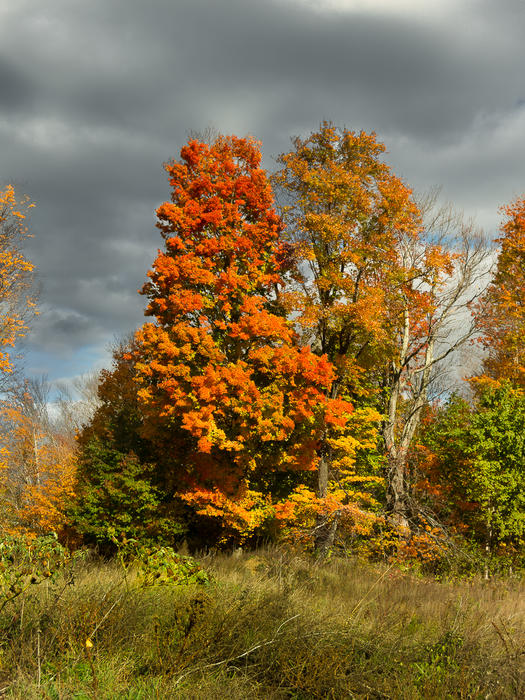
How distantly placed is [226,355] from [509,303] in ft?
41.6

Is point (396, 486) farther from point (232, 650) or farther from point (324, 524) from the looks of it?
point (232, 650)

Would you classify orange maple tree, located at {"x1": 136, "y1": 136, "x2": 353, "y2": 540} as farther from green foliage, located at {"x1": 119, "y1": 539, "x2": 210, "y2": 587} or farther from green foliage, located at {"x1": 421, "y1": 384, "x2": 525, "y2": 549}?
green foliage, located at {"x1": 119, "y1": 539, "x2": 210, "y2": 587}

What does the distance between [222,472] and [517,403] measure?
419 inches

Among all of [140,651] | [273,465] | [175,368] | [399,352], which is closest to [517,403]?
[399,352]

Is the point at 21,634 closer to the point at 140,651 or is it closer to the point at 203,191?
the point at 140,651

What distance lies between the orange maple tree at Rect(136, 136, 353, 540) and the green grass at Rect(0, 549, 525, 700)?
905cm

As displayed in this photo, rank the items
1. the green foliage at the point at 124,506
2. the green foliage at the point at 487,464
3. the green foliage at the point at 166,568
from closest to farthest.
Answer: the green foliage at the point at 166,568 < the green foliage at the point at 487,464 < the green foliage at the point at 124,506

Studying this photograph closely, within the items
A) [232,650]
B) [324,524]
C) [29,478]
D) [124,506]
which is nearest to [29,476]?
[29,478]

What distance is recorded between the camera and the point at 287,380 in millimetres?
16250

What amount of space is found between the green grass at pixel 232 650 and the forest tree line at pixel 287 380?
902cm

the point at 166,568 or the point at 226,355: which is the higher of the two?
the point at 226,355

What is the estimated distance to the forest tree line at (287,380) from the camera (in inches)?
639

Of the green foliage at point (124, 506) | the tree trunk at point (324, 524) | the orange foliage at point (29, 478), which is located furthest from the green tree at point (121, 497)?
the orange foliage at point (29, 478)

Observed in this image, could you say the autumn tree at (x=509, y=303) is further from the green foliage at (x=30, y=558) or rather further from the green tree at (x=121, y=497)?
the green foliage at (x=30, y=558)
